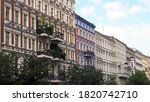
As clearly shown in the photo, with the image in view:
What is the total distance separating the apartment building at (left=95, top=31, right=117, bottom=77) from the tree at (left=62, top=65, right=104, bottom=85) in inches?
1343

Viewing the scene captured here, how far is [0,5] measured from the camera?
4191 centimetres

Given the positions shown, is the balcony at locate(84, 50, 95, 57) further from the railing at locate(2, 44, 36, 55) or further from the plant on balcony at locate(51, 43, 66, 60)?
the railing at locate(2, 44, 36, 55)

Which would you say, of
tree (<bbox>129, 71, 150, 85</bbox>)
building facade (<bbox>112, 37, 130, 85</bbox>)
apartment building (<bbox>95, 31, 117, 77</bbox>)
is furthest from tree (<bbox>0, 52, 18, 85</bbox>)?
building facade (<bbox>112, 37, 130, 85</bbox>)

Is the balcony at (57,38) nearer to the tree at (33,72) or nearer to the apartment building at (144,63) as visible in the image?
the tree at (33,72)

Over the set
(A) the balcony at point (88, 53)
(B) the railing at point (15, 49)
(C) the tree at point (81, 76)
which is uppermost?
(A) the balcony at point (88, 53)

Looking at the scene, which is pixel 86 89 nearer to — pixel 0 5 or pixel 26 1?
pixel 0 5

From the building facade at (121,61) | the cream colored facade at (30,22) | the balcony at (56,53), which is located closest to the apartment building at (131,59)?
the building facade at (121,61)

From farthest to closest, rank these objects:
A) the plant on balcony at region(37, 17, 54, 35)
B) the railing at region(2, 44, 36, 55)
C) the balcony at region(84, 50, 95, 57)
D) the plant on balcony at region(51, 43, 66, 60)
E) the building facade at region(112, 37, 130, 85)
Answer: the building facade at region(112, 37, 130, 85) < the balcony at region(84, 50, 95, 57) < the plant on balcony at region(51, 43, 66, 60) < the plant on balcony at region(37, 17, 54, 35) < the railing at region(2, 44, 36, 55)

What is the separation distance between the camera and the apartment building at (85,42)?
74.9 m

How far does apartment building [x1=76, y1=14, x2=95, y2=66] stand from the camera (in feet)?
246

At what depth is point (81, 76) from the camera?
168 feet

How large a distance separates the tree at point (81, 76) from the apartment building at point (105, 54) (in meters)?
34.1

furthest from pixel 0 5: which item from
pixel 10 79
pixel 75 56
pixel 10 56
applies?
pixel 75 56

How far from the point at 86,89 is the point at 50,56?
45840 mm
